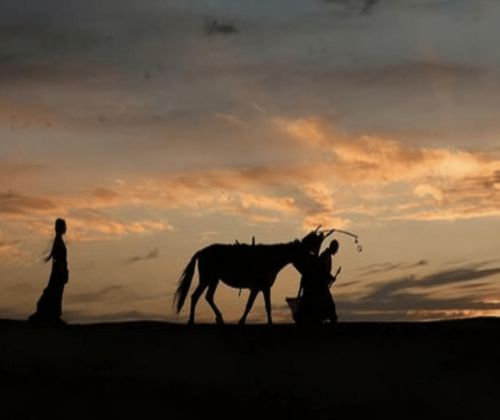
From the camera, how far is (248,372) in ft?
67.8

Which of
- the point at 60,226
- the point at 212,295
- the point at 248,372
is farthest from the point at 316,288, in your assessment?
the point at 60,226

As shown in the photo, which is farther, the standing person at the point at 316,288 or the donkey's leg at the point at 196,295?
the donkey's leg at the point at 196,295

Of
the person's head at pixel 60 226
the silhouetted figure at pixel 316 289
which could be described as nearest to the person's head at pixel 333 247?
the silhouetted figure at pixel 316 289

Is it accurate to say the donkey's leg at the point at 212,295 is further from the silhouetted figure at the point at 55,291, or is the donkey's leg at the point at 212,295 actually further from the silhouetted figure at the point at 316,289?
the silhouetted figure at the point at 55,291

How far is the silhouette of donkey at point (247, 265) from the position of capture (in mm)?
24359

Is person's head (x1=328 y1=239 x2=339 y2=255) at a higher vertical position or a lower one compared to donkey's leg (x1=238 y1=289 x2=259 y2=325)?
higher

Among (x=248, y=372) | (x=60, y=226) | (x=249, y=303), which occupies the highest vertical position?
(x=60, y=226)

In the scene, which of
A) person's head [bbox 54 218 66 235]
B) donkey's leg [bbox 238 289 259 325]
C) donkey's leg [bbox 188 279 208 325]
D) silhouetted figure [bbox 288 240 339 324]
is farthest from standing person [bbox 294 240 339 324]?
person's head [bbox 54 218 66 235]

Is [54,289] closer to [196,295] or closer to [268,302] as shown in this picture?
[196,295]

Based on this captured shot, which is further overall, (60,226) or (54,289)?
(54,289)

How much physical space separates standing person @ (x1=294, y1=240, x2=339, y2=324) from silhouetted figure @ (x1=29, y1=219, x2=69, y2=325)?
536cm

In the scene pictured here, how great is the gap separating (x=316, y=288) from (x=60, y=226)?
19.0ft

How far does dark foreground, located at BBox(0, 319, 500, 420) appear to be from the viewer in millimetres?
18922

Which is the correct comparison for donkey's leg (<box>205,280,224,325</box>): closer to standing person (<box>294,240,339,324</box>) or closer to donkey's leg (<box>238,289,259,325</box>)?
donkey's leg (<box>238,289,259,325</box>)
